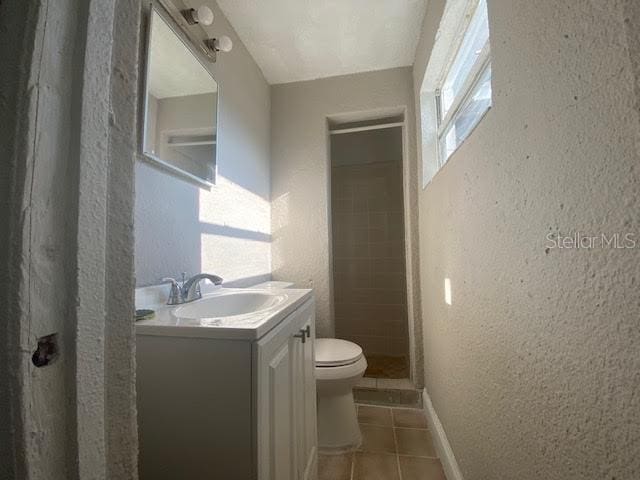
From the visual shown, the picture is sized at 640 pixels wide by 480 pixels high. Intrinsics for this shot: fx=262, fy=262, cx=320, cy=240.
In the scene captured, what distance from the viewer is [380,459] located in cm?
128

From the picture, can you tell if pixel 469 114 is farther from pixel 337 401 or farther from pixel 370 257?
pixel 370 257

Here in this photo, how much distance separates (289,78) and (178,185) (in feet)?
4.53

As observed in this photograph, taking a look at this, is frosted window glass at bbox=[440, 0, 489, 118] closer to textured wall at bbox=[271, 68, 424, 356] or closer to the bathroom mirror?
textured wall at bbox=[271, 68, 424, 356]

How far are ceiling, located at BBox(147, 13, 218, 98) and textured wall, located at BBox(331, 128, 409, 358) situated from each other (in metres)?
1.73

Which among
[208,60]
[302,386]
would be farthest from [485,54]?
[302,386]

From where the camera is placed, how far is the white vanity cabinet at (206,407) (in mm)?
598

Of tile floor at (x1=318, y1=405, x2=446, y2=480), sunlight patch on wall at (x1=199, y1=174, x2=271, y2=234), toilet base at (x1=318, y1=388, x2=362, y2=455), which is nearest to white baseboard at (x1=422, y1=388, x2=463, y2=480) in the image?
tile floor at (x1=318, y1=405, x2=446, y2=480)

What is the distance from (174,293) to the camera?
3.01ft

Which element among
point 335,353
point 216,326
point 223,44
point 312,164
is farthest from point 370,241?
point 216,326

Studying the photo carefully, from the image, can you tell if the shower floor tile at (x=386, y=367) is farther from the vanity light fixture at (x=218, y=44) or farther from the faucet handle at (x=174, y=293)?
the vanity light fixture at (x=218, y=44)

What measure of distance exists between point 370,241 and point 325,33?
1705 mm

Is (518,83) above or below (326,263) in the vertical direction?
above

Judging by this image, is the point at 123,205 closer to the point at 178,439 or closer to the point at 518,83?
the point at 178,439

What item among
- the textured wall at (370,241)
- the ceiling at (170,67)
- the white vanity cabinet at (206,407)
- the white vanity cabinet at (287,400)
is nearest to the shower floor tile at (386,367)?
the textured wall at (370,241)
